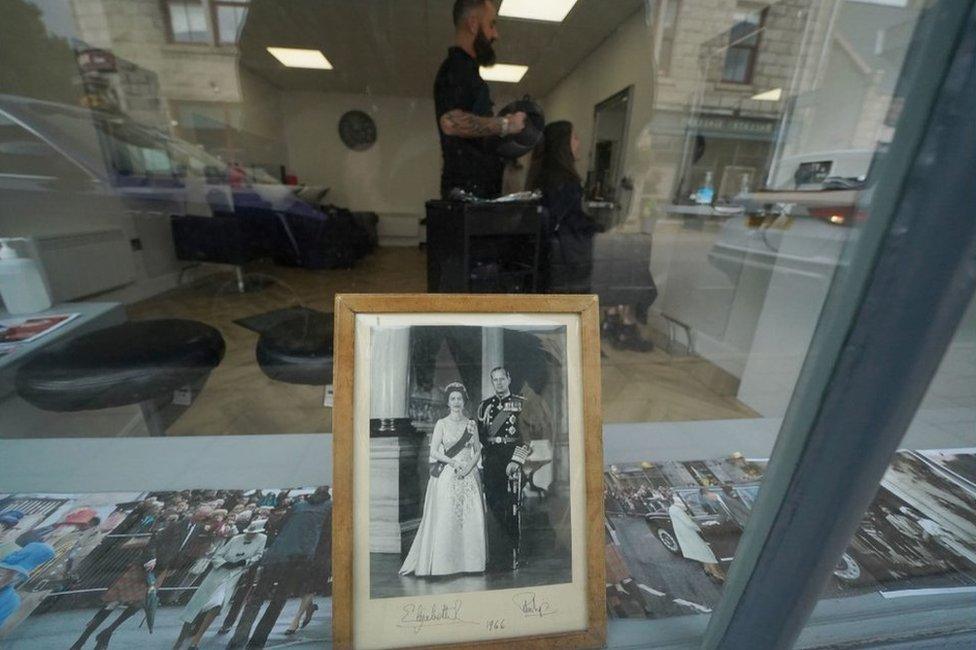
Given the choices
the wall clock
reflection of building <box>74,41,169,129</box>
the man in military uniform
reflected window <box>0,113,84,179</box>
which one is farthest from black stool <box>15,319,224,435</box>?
reflection of building <box>74,41,169,129</box>

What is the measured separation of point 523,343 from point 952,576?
0.56m

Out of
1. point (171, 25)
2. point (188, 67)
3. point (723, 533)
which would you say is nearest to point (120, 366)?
point (723, 533)

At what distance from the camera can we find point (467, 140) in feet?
2.75

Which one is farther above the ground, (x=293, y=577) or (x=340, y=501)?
(x=340, y=501)

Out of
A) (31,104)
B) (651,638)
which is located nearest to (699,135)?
(651,638)

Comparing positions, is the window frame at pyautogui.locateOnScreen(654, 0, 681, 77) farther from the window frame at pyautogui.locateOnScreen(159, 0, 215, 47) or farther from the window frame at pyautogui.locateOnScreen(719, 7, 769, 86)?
the window frame at pyautogui.locateOnScreen(159, 0, 215, 47)

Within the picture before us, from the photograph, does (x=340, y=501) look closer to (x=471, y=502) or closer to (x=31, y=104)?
(x=471, y=502)

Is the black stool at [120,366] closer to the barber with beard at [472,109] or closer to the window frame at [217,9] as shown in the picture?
Answer: the barber with beard at [472,109]

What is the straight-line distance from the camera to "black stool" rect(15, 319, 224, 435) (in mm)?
604

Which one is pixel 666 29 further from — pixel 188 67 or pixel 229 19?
pixel 188 67

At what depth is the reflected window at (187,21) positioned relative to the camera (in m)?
1.41

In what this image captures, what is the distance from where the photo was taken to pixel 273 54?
1.65m
